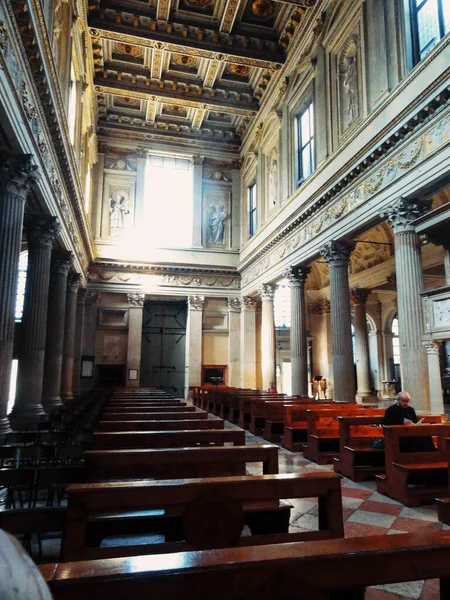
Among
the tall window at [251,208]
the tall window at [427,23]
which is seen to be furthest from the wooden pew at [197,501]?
the tall window at [251,208]

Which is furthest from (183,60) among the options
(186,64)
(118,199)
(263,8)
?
(118,199)

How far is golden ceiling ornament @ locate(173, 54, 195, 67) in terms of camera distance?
17.8m

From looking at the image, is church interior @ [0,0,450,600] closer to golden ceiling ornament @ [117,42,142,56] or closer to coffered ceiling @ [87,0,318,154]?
coffered ceiling @ [87,0,318,154]

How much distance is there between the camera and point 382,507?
457 centimetres

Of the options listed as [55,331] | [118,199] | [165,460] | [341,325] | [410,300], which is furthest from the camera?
[118,199]

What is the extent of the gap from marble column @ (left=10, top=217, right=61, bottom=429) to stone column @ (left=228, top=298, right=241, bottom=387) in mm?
12360

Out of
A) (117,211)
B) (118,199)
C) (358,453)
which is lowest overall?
(358,453)

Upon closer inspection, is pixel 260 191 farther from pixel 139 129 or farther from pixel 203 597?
pixel 203 597

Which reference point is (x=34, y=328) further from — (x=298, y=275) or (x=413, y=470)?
(x=298, y=275)

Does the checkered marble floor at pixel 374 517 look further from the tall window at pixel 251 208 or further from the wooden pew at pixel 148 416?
the tall window at pixel 251 208

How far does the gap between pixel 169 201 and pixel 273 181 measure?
626 centimetres

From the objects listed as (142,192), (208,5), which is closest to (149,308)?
(142,192)

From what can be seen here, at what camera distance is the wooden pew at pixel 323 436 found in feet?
22.6

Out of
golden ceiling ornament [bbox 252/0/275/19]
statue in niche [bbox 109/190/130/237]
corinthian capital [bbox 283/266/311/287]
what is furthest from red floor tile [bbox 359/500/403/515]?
statue in niche [bbox 109/190/130/237]
